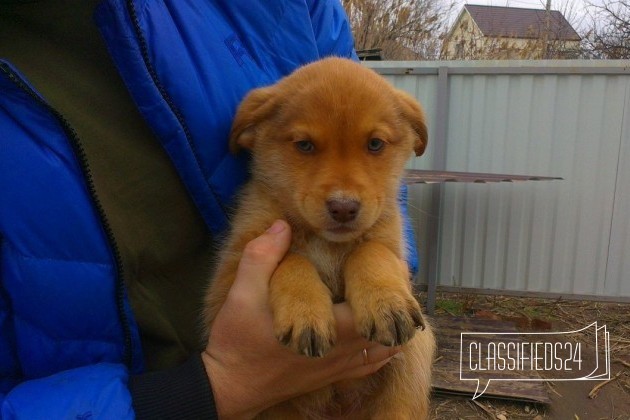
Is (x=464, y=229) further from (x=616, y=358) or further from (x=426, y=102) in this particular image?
(x=616, y=358)

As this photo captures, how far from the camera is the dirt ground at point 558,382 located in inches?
150

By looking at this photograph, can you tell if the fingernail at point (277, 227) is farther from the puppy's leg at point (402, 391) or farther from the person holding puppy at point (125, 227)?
the puppy's leg at point (402, 391)

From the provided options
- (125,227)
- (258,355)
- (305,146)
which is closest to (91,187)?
(125,227)

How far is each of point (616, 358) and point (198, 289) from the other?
4248mm

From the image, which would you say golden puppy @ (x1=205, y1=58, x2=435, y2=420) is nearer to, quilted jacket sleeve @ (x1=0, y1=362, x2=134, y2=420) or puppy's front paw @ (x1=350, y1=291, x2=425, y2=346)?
puppy's front paw @ (x1=350, y1=291, x2=425, y2=346)

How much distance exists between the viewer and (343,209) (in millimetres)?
1498

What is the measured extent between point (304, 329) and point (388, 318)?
211 millimetres

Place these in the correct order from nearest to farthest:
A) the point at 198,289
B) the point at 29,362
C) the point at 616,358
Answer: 1. the point at 29,362
2. the point at 198,289
3. the point at 616,358

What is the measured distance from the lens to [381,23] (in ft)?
35.5

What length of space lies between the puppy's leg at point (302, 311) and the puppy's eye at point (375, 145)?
0.45 meters

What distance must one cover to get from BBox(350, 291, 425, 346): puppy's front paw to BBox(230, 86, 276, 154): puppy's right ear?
1.97 feet

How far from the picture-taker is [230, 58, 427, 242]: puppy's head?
155 cm

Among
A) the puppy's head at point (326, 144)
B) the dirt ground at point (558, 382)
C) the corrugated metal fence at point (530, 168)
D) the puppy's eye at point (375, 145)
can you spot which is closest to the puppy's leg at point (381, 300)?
the puppy's head at point (326, 144)

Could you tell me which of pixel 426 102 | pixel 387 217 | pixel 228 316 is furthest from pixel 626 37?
pixel 228 316
